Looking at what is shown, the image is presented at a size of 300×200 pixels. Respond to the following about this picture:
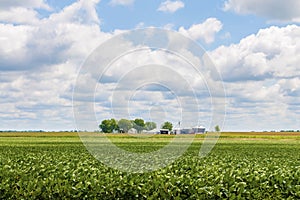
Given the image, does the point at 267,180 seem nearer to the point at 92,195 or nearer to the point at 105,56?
the point at 92,195

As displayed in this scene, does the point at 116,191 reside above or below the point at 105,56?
below

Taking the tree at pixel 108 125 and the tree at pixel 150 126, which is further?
the tree at pixel 150 126

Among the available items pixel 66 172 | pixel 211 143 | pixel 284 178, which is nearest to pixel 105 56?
pixel 66 172

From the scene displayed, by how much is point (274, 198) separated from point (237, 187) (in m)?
1.52

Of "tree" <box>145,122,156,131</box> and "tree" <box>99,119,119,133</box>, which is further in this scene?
"tree" <box>145,122,156,131</box>

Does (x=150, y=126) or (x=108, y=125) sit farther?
→ (x=150, y=126)

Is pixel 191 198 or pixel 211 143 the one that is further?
pixel 211 143

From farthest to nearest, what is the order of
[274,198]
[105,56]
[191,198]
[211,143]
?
[211,143], [105,56], [274,198], [191,198]

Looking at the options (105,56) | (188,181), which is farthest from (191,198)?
(105,56)

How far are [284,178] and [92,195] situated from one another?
609 cm

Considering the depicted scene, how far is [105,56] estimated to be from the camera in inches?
799

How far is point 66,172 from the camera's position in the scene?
584 inches

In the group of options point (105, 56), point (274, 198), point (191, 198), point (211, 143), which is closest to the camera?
point (191, 198)

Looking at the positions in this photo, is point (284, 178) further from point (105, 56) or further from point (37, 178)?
point (105, 56)
